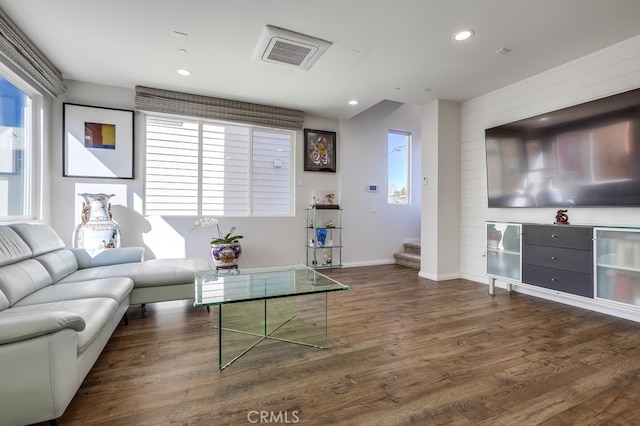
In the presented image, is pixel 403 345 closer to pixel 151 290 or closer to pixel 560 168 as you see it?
pixel 151 290

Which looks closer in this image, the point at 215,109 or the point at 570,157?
the point at 570,157

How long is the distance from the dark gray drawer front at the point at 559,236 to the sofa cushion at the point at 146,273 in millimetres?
3464

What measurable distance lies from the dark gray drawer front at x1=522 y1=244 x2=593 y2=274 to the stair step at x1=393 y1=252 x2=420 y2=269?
1889 mm

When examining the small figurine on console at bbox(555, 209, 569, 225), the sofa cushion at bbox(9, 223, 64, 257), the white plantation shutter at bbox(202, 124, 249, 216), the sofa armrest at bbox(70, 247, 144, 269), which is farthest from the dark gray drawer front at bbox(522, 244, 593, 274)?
the sofa cushion at bbox(9, 223, 64, 257)

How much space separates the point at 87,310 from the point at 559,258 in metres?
3.90

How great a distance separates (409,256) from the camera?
5133 mm

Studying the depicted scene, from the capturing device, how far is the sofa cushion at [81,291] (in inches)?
75.7

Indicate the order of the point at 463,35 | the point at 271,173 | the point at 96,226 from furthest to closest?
the point at 271,173 → the point at 96,226 → the point at 463,35

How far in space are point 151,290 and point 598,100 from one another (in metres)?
4.54

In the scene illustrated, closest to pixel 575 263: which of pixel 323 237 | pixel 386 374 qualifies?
pixel 386 374

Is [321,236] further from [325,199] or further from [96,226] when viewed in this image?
[96,226]

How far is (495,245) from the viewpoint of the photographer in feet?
11.5

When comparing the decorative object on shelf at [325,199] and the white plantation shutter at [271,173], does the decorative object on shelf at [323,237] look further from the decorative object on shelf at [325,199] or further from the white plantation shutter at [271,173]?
the white plantation shutter at [271,173]

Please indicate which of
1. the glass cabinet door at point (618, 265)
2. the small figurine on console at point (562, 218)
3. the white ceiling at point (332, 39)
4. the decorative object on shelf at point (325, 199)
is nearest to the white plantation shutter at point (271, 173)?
the decorative object on shelf at point (325, 199)
